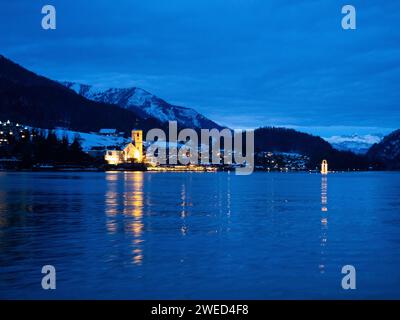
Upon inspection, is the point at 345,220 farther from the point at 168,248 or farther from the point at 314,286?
the point at 314,286

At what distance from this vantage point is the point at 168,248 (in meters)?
26.2

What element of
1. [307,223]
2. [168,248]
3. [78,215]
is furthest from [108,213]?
[168,248]

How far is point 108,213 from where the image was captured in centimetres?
4375

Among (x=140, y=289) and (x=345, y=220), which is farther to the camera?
(x=345, y=220)

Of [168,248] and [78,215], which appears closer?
[168,248]

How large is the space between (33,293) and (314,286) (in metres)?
9.08

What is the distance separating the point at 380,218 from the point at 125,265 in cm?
2593
